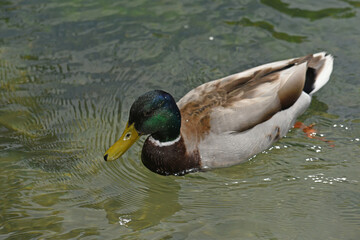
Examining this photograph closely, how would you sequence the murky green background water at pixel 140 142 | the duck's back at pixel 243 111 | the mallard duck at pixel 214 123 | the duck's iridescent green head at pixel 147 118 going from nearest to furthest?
the murky green background water at pixel 140 142
the duck's iridescent green head at pixel 147 118
the mallard duck at pixel 214 123
the duck's back at pixel 243 111

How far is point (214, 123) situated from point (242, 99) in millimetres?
440

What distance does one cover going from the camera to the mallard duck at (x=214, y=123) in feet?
18.7

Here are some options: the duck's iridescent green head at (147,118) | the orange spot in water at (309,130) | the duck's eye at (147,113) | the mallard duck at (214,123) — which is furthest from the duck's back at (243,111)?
the duck's eye at (147,113)

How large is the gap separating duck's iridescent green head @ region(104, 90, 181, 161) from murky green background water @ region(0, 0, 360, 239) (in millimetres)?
480

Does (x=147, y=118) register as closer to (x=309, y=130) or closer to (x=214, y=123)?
(x=214, y=123)

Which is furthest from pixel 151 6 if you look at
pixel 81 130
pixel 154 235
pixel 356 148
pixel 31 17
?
pixel 154 235

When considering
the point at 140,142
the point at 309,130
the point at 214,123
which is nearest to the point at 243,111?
the point at 214,123

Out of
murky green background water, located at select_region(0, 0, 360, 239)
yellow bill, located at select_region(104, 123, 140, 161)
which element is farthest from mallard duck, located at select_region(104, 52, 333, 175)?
murky green background water, located at select_region(0, 0, 360, 239)

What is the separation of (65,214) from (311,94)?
134 inches

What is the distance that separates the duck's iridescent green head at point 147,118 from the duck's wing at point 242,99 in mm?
300

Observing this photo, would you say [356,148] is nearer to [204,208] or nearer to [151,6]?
[204,208]

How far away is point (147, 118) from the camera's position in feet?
18.5

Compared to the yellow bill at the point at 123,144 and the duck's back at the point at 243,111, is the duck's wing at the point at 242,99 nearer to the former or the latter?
the duck's back at the point at 243,111

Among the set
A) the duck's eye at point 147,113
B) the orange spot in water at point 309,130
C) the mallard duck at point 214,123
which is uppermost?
the duck's eye at point 147,113
